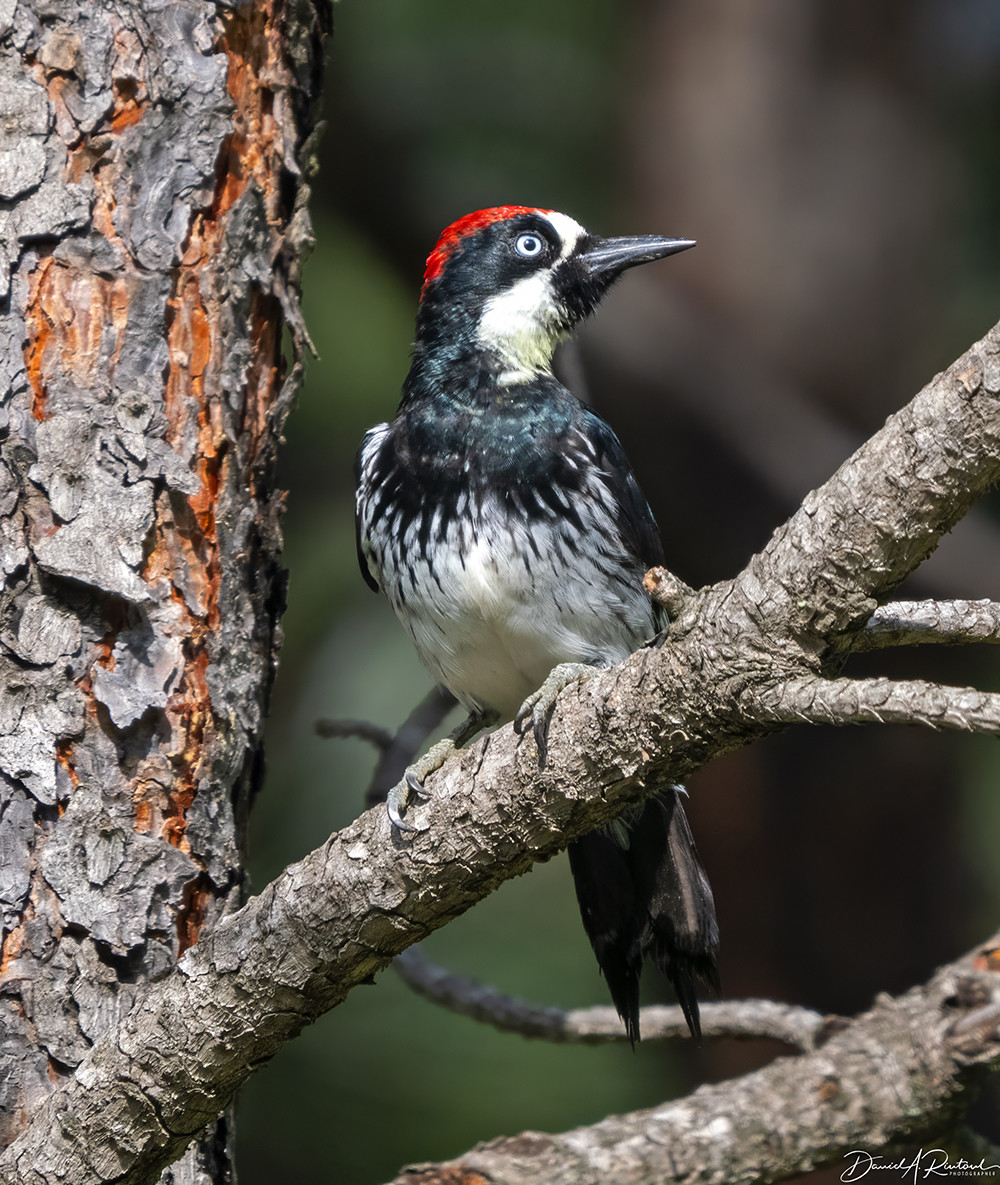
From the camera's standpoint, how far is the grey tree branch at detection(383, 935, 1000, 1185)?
267cm

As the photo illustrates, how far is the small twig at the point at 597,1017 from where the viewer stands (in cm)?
303

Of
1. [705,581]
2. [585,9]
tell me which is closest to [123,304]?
[705,581]

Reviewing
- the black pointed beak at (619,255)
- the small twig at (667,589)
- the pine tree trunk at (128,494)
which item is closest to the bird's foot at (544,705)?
the small twig at (667,589)

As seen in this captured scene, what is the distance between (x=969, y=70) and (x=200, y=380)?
212 inches

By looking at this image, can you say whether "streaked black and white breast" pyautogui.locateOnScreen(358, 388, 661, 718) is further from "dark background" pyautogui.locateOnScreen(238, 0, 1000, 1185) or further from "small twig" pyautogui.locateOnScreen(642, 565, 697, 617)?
"dark background" pyautogui.locateOnScreen(238, 0, 1000, 1185)

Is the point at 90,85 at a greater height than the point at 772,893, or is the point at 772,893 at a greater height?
the point at 90,85

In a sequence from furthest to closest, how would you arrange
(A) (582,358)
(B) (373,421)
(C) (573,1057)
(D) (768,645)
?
1. (B) (373,421)
2. (C) (573,1057)
3. (A) (582,358)
4. (D) (768,645)

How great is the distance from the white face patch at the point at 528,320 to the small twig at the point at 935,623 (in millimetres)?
1788

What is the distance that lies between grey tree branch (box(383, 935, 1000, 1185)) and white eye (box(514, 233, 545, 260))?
2139 millimetres

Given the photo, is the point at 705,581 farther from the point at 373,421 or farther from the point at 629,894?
the point at 629,894

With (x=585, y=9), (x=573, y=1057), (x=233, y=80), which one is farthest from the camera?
(x=585, y=9)

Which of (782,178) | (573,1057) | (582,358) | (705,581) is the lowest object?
(573,1057)

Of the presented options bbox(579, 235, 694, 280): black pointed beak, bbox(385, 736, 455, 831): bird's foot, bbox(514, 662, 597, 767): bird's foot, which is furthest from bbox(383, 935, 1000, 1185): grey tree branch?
bbox(579, 235, 694, 280): black pointed beak

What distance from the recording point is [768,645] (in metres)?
1.58
